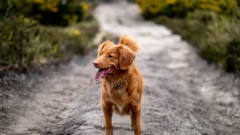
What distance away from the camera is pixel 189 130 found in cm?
416

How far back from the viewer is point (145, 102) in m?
5.08

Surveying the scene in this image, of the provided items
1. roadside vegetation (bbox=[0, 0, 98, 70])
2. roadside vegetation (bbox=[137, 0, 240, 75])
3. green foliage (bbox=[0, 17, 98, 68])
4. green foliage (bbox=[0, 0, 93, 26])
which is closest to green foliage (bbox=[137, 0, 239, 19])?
roadside vegetation (bbox=[137, 0, 240, 75])

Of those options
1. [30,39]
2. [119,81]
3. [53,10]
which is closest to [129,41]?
[119,81]

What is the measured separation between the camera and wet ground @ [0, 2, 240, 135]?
412 cm

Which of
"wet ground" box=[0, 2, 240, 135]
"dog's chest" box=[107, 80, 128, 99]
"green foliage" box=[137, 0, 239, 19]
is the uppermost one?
"green foliage" box=[137, 0, 239, 19]

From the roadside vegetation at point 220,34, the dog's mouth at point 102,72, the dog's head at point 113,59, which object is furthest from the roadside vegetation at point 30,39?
the roadside vegetation at point 220,34

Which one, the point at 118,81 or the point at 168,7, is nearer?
the point at 118,81

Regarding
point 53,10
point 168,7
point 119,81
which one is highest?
point 168,7

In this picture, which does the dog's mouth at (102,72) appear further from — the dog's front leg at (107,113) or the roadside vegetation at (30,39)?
the roadside vegetation at (30,39)

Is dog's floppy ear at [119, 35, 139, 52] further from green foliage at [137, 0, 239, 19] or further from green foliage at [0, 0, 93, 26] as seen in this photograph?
green foliage at [137, 0, 239, 19]

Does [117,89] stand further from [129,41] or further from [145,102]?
[145,102]

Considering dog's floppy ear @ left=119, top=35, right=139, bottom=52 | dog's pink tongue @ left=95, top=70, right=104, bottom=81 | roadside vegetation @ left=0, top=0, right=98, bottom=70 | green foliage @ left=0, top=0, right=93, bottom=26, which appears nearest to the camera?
dog's pink tongue @ left=95, top=70, right=104, bottom=81

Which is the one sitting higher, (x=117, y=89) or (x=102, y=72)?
(x=102, y=72)

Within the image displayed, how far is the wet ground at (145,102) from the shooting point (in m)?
4.12
